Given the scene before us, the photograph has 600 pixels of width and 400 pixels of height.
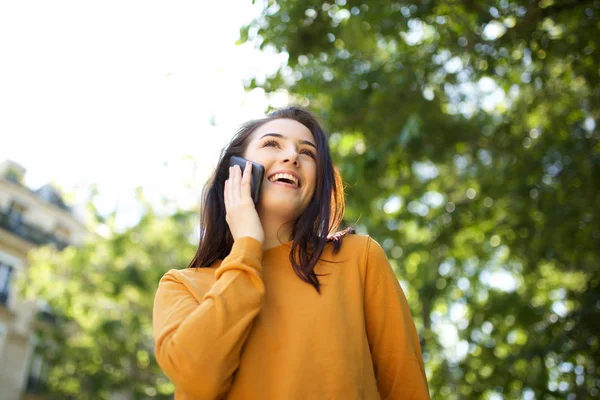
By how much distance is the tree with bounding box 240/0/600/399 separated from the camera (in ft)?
21.9

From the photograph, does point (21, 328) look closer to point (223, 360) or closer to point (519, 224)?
point (519, 224)

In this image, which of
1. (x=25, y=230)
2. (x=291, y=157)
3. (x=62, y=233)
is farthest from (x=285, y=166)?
(x=62, y=233)

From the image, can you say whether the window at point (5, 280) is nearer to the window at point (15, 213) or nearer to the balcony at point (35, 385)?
the window at point (15, 213)

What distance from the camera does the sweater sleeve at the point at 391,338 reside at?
2.13m

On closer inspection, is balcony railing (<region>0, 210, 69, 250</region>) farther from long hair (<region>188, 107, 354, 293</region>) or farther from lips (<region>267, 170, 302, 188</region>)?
lips (<region>267, 170, 302, 188</region>)

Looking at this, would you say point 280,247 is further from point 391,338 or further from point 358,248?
point 391,338

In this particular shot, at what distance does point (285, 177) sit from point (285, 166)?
40 millimetres

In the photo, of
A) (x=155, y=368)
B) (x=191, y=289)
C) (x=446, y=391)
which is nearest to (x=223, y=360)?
(x=191, y=289)

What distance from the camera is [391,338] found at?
2172mm

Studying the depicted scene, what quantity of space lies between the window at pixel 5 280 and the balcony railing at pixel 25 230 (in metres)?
1.35

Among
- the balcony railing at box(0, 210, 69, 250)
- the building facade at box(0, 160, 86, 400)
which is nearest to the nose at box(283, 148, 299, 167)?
the building facade at box(0, 160, 86, 400)

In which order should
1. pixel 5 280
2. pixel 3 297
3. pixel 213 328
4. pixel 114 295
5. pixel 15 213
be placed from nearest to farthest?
pixel 213 328
pixel 114 295
pixel 3 297
pixel 5 280
pixel 15 213

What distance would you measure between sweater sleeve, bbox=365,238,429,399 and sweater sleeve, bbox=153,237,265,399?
1.27ft

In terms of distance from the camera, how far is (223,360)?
6.29ft
